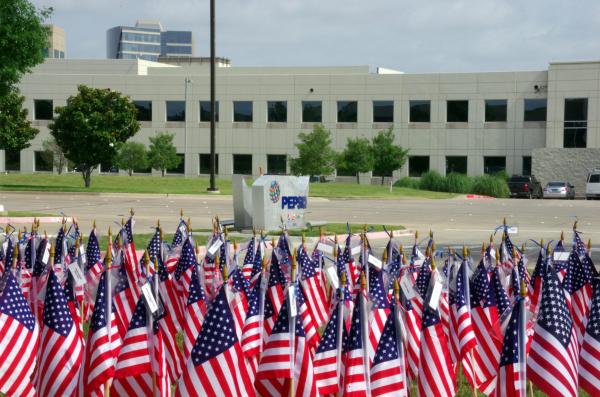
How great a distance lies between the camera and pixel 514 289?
8.56 meters

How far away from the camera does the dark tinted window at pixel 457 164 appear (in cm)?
6612

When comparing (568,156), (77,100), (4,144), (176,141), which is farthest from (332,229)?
(176,141)

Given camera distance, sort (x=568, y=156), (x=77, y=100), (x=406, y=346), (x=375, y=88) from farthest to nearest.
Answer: (x=375, y=88) < (x=568, y=156) < (x=77, y=100) < (x=406, y=346)

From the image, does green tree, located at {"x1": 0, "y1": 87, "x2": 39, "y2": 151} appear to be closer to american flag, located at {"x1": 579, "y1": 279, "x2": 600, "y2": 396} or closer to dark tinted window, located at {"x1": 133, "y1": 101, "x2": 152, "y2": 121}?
dark tinted window, located at {"x1": 133, "y1": 101, "x2": 152, "y2": 121}

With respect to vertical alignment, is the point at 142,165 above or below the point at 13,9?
below

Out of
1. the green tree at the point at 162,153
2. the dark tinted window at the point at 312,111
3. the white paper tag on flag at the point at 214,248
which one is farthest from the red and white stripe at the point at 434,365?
the dark tinted window at the point at 312,111

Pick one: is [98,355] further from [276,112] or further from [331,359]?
[276,112]

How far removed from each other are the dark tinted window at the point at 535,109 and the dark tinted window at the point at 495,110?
4.92 ft

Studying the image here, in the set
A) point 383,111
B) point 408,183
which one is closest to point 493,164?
point 383,111

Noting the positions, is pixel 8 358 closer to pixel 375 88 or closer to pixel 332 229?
pixel 332 229

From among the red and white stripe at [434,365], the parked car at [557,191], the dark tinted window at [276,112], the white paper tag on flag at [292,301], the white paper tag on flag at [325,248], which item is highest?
the dark tinted window at [276,112]

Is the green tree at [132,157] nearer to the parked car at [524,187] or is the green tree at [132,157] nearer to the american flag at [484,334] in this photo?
the parked car at [524,187]

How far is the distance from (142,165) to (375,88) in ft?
56.5

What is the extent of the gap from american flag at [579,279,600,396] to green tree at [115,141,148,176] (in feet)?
198
